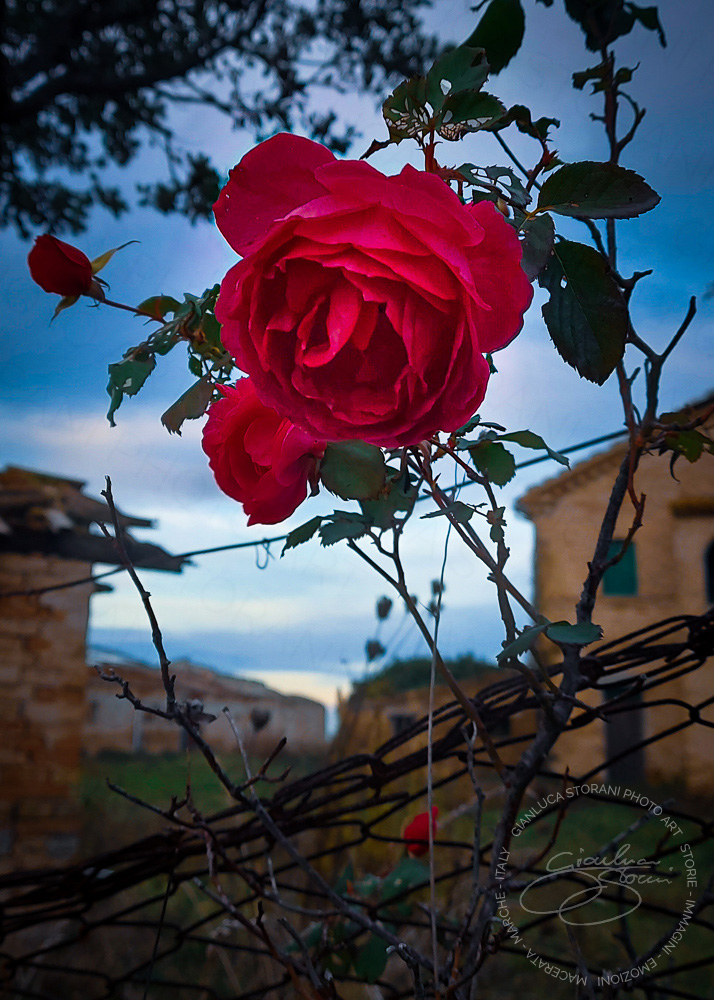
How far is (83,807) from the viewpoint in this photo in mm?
3199

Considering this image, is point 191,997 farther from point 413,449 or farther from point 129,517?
point 413,449

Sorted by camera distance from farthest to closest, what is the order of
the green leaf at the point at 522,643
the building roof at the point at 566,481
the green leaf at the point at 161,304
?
the building roof at the point at 566,481 → the green leaf at the point at 161,304 → the green leaf at the point at 522,643

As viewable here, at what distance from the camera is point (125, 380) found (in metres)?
0.33

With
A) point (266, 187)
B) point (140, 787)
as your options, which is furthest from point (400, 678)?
point (266, 187)

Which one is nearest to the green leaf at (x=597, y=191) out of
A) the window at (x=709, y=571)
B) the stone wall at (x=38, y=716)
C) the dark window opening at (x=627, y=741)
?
the stone wall at (x=38, y=716)

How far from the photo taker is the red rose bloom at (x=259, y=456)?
0.83 feet

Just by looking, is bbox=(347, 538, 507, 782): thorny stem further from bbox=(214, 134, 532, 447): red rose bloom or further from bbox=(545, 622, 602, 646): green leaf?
bbox=(214, 134, 532, 447): red rose bloom

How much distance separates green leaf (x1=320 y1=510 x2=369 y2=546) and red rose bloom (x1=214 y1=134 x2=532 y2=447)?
0.15 metres

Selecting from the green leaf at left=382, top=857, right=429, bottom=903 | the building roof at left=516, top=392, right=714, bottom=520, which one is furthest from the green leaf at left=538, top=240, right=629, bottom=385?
the building roof at left=516, top=392, right=714, bottom=520

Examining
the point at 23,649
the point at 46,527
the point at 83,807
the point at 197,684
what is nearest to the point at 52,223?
the point at 46,527

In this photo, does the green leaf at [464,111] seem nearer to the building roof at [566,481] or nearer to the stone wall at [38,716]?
the building roof at [566,481]

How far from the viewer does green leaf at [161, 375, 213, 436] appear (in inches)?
13.6

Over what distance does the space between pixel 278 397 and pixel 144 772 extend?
A: 4.41 m

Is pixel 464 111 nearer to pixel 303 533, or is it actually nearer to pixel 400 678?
pixel 303 533
